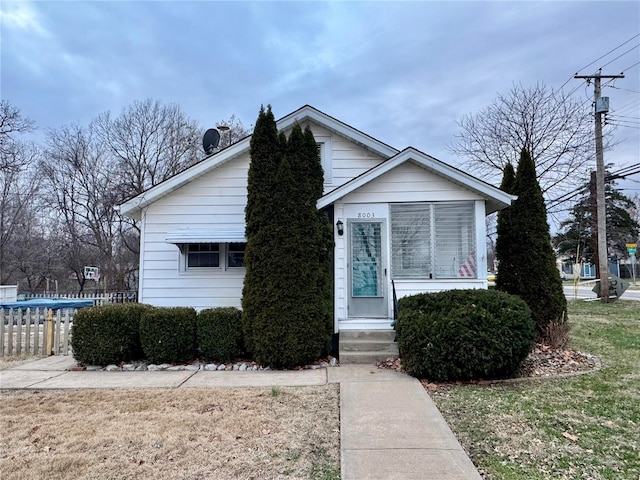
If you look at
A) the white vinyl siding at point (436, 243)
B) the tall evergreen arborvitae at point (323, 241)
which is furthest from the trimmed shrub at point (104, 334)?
the white vinyl siding at point (436, 243)

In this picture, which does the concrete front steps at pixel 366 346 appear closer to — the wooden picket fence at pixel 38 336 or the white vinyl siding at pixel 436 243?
the white vinyl siding at pixel 436 243

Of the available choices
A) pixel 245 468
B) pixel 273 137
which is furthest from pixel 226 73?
pixel 245 468

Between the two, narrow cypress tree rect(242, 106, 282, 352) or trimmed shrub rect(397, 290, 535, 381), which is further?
narrow cypress tree rect(242, 106, 282, 352)

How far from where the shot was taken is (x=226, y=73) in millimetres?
16156

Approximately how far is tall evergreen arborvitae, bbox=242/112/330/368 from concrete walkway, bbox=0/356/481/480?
48cm

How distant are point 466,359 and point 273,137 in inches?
200

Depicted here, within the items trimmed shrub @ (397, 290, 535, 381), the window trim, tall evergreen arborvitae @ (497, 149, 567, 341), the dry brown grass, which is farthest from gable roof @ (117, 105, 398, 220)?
the dry brown grass

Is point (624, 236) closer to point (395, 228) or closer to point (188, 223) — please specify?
point (395, 228)

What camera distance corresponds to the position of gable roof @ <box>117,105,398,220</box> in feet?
30.6

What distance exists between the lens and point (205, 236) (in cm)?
913

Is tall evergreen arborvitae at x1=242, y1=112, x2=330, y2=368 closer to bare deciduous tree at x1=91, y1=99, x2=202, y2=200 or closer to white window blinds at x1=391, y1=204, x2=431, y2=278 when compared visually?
white window blinds at x1=391, y1=204, x2=431, y2=278

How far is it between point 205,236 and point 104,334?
9.56ft

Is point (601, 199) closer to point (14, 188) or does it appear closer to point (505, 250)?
point (505, 250)

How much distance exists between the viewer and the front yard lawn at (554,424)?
11.0ft
